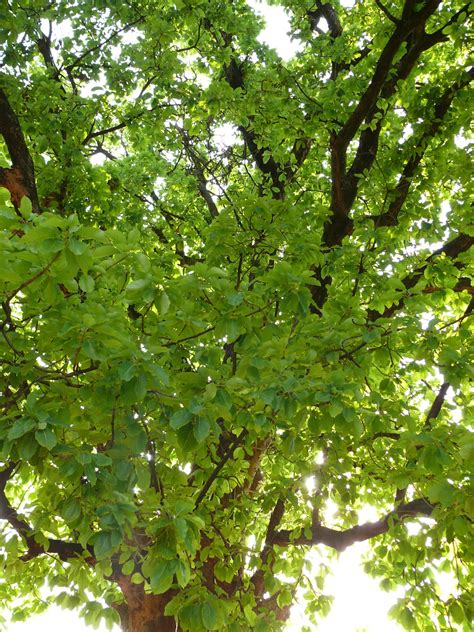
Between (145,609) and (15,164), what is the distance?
484cm

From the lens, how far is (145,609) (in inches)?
220

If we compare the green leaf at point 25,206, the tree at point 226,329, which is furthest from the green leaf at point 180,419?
the green leaf at point 25,206

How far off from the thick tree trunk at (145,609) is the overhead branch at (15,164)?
13.5ft

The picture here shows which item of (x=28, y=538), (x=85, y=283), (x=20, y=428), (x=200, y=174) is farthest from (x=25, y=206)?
(x=200, y=174)

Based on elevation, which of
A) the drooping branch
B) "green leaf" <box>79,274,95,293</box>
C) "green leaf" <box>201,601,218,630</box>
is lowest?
"green leaf" <box>201,601,218,630</box>

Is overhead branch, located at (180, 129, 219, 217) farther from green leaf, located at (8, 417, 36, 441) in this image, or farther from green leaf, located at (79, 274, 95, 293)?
green leaf, located at (8, 417, 36, 441)

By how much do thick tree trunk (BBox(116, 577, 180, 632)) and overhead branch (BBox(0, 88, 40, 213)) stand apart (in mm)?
4119

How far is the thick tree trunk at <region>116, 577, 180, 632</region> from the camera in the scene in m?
5.54

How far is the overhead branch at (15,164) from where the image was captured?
5.21m

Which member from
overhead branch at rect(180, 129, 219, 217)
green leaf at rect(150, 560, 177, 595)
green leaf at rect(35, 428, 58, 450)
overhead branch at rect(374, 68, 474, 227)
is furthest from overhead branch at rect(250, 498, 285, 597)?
overhead branch at rect(180, 129, 219, 217)

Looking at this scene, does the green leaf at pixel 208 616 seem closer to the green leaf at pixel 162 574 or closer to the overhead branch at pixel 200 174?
the green leaf at pixel 162 574

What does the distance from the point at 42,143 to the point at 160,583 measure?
17.7 ft

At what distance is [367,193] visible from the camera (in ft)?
20.5

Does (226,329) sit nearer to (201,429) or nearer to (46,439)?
(201,429)
